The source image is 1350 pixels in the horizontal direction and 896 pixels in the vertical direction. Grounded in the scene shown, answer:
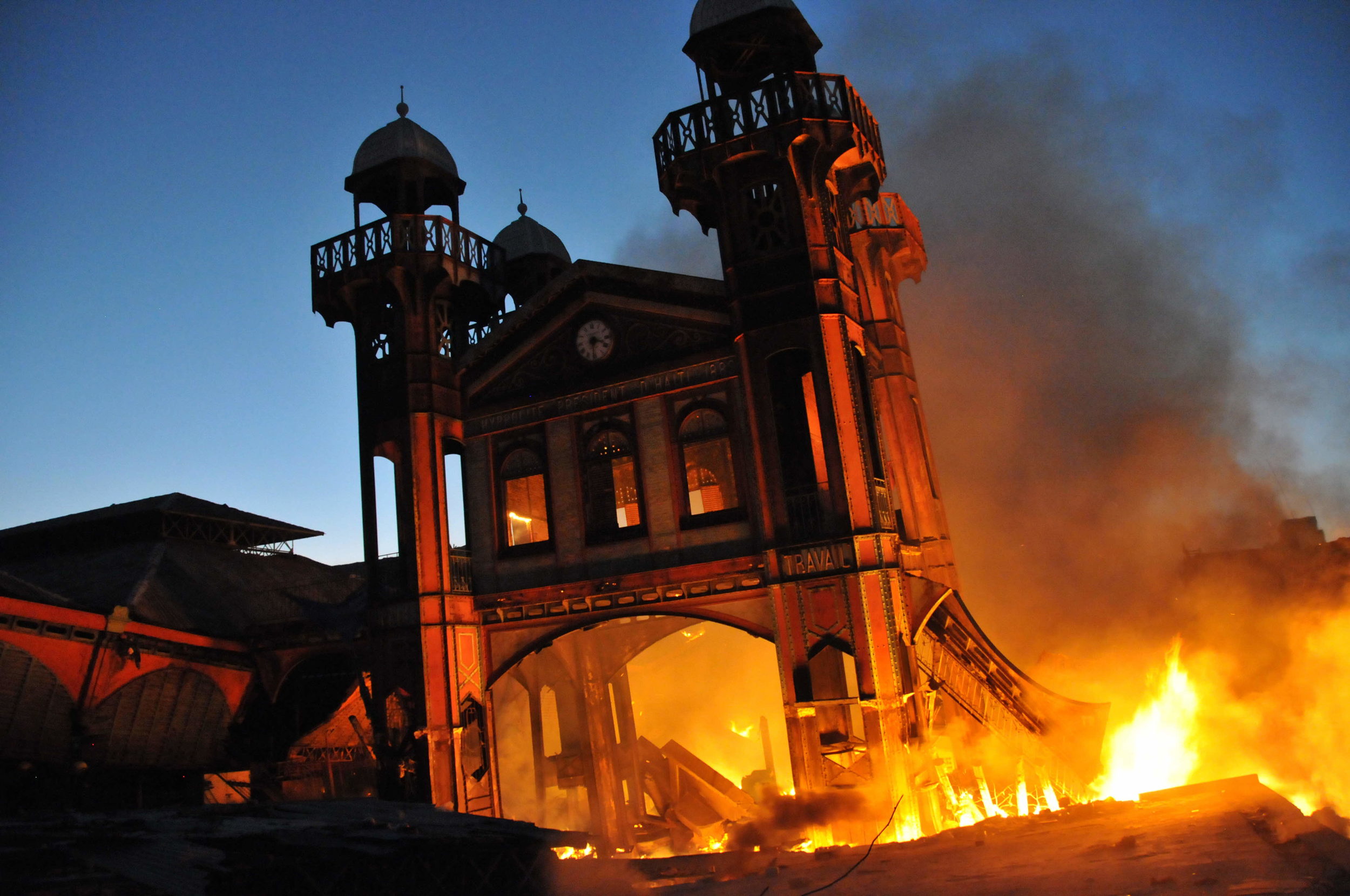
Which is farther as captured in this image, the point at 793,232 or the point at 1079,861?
the point at 793,232

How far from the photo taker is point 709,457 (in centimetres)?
2348

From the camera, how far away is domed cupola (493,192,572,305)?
2786cm

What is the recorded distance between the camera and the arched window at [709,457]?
2003 centimetres

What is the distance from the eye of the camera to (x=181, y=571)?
26688 millimetres

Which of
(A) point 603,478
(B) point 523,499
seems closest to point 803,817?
(A) point 603,478

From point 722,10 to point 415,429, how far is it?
1143cm

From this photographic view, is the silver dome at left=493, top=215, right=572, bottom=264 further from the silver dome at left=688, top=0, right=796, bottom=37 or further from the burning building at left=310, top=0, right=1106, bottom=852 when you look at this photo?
the silver dome at left=688, top=0, right=796, bottom=37

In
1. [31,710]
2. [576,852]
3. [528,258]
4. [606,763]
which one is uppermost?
[528,258]

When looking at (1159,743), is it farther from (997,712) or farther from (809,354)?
(809,354)

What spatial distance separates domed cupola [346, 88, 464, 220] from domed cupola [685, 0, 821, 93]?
7.11 metres

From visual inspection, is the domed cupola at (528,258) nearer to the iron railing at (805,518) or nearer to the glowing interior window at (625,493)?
the glowing interior window at (625,493)

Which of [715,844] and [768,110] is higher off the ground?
[768,110]

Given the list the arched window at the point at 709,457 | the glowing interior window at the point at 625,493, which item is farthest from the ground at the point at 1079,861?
the glowing interior window at the point at 625,493

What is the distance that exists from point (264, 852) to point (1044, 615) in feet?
116
